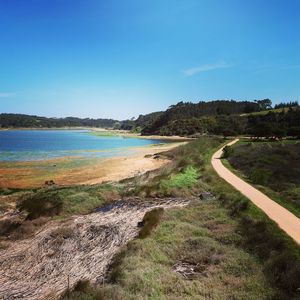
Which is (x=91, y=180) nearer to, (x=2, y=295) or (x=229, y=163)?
(x=229, y=163)

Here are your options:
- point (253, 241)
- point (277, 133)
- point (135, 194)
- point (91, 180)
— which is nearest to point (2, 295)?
point (253, 241)

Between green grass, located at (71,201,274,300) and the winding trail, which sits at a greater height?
the winding trail

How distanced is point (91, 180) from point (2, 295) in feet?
86.6

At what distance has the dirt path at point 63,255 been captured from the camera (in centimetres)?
1138

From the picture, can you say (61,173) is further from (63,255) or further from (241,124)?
(241,124)

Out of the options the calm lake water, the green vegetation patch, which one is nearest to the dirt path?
the green vegetation patch

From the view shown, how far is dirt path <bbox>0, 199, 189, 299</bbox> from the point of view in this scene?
11.4 metres

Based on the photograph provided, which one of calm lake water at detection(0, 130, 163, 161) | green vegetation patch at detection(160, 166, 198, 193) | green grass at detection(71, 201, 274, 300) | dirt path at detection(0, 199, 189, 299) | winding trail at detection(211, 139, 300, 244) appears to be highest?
winding trail at detection(211, 139, 300, 244)

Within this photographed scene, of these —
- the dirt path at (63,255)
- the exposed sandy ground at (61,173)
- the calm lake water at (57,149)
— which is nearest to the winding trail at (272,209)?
the dirt path at (63,255)

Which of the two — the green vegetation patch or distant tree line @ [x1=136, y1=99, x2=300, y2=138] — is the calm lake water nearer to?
distant tree line @ [x1=136, y1=99, x2=300, y2=138]

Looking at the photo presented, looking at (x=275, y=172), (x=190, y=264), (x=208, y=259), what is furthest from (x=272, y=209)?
(x=275, y=172)

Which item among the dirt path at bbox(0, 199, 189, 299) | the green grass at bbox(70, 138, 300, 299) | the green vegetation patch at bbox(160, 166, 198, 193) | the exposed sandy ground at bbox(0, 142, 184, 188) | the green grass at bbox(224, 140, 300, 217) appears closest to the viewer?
the green grass at bbox(70, 138, 300, 299)

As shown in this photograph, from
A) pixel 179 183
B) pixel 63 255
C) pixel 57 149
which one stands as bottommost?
pixel 57 149

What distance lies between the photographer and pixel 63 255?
543 inches
